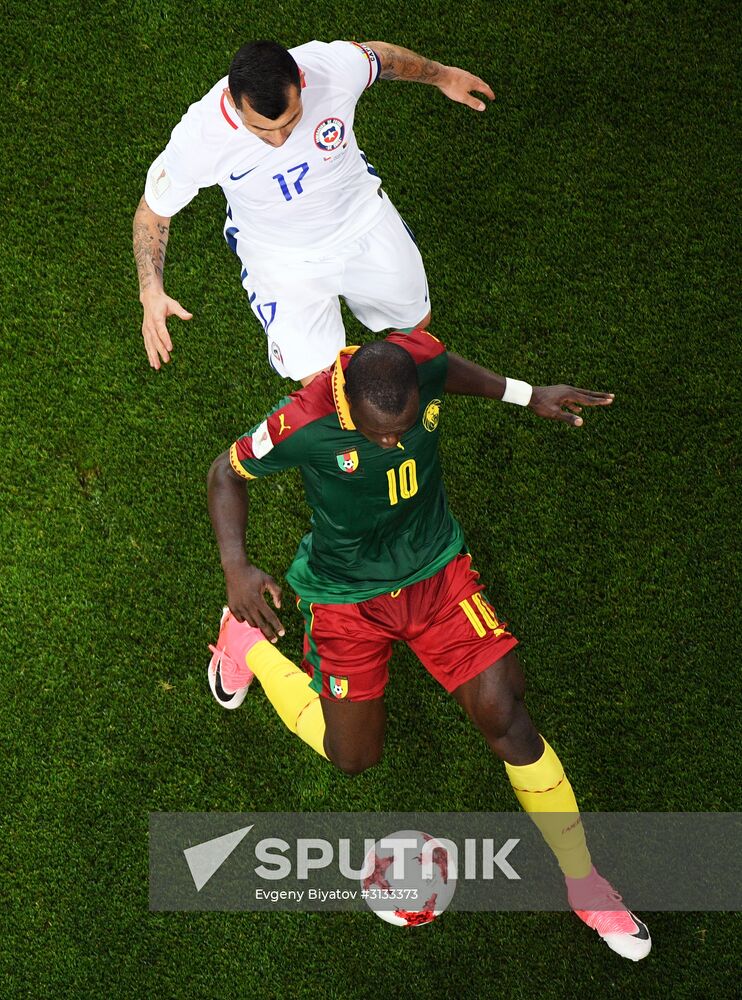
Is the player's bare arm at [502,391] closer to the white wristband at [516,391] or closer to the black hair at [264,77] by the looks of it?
the white wristband at [516,391]

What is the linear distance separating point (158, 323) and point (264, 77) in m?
1.00

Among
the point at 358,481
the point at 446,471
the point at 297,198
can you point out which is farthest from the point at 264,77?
the point at 446,471

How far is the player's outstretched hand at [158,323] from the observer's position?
3762 millimetres

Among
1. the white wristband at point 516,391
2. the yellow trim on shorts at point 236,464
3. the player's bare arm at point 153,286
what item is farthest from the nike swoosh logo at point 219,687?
the white wristband at point 516,391

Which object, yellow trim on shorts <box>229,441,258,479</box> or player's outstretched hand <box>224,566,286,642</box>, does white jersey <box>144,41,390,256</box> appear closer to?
yellow trim on shorts <box>229,441,258,479</box>

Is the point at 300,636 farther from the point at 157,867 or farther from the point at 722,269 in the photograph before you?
the point at 722,269

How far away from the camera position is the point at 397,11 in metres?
5.00

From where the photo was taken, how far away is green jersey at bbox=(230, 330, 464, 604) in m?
3.46

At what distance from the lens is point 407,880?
4.00 meters

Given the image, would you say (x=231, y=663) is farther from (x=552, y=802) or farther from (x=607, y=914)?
(x=607, y=914)

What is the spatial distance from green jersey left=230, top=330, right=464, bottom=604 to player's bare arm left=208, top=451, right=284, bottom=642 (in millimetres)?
74

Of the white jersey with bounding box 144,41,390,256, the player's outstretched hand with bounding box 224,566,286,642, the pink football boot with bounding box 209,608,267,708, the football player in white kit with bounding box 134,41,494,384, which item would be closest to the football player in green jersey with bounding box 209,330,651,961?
the player's outstretched hand with bounding box 224,566,286,642

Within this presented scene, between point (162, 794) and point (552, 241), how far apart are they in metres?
3.23

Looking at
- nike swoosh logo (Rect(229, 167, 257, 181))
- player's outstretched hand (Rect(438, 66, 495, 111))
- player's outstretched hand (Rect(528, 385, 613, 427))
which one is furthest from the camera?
player's outstretched hand (Rect(438, 66, 495, 111))
